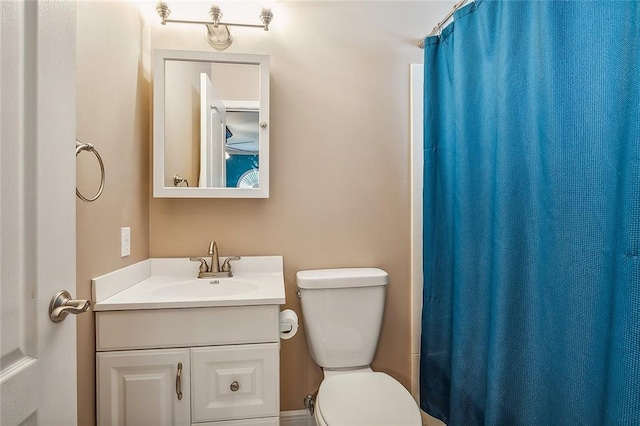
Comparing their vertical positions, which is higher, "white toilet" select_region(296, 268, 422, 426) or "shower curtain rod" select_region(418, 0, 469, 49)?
"shower curtain rod" select_region(418, 0, 469, 49)

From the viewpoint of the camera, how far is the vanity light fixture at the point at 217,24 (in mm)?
1517

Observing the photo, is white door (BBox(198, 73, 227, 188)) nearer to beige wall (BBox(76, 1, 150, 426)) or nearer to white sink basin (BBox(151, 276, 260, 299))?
beige wall (BBox(76, 1, 150, 426))

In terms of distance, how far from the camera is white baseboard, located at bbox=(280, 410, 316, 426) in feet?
5.34

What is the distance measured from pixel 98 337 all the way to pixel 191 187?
708 mm

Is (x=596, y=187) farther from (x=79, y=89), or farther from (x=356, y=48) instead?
(x=79, y=89)

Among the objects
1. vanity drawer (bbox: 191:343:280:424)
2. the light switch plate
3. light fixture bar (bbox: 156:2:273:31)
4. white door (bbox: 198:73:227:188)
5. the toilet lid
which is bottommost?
the toilet lid

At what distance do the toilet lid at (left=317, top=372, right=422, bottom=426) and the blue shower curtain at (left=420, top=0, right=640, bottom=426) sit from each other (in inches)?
10.2

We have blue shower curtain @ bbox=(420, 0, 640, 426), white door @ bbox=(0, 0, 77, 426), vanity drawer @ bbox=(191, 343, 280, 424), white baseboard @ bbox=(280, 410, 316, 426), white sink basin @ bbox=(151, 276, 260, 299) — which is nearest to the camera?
white door @ bbox=(0, 0, 77, 426)

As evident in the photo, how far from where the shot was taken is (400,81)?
1.73 m

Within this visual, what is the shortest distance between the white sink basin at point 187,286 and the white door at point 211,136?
409 millimetres

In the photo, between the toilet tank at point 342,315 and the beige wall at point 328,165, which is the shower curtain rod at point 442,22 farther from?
the toilet tank at point 342,315

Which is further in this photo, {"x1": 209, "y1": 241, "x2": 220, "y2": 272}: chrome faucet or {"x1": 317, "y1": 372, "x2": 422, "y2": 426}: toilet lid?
{"x1": 209, "y1": 241, "x2": 220, "y2": 272}: chrome faucet

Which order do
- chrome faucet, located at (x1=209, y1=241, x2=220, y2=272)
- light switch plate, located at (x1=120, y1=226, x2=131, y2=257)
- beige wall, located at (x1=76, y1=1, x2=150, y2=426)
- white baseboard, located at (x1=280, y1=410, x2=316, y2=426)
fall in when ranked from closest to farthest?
beige wall, located at (x1=76, y1=1, x2=150, y2=426)
light switch plate, located at (x1=120, y1=226, x2=131, y2=257)
chrome faucet, located at (x1=209, y1=241, x2=220, y2=272)
white baseboard, located at (x1=280, y1=410, x2=316, y2=426)

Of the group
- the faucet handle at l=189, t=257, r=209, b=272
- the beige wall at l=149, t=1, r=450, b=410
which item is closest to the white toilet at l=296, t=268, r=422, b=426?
the beige wall at l=149, t=1, r=450, b=410
